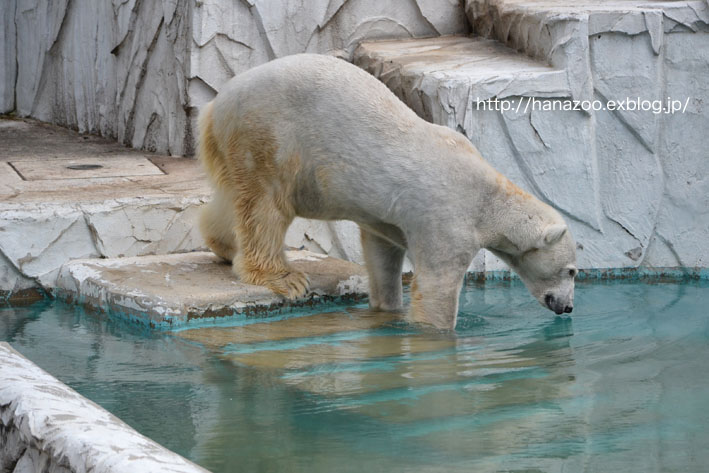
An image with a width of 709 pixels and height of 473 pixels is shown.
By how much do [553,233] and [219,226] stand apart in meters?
1.79

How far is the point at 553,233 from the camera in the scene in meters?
5.07

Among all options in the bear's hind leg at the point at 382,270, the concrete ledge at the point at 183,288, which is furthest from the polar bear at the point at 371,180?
the concrete ledge at the point at 183,288

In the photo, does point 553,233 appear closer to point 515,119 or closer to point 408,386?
point 408,386

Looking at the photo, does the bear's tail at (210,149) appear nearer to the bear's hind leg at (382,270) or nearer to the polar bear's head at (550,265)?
the bear's hind leg at (382,270)

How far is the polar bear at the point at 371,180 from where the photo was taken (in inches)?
197

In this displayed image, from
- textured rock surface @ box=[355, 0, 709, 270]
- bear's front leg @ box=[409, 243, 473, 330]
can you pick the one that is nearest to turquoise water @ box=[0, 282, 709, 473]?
bear's front leg @ box=[409, 243, 473, 330]

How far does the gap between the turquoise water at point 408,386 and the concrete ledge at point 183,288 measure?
0.12 metres

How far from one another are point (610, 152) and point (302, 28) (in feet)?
7.90

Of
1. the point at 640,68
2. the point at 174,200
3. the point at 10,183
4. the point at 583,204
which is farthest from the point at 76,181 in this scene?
the point at 640,68

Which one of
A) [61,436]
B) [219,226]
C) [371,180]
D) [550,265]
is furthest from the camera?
[219,226]

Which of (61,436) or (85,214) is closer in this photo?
(61,436)

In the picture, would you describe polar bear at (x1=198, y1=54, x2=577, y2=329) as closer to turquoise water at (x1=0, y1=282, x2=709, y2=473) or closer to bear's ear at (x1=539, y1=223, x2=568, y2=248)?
bear's ear at (x1=539, y1=223, x2=568, y2=248)

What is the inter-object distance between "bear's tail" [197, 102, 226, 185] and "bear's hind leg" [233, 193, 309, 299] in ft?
0.70

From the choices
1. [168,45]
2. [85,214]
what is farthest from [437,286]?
[168,45]
